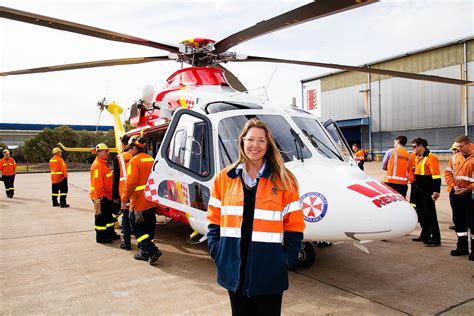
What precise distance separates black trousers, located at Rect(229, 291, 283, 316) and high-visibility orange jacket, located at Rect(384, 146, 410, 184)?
5.25 metres

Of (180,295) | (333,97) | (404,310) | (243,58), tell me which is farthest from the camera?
(333,97)

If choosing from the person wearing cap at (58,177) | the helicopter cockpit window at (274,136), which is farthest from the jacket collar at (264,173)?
the person wearing cap at (58,177)

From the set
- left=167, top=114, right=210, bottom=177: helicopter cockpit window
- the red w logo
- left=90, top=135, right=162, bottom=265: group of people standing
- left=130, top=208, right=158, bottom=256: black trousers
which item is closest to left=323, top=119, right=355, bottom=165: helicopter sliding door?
the red w logo

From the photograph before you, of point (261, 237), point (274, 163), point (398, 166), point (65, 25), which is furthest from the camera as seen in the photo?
point (398, 166)

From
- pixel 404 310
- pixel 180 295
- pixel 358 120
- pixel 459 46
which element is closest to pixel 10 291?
pixel 180 295

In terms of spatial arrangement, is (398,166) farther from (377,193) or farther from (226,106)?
(226,106)

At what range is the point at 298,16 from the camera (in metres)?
3.71

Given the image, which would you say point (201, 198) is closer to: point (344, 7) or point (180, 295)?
point (180, 295)

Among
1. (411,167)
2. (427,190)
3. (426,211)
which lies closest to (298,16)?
(427,190)

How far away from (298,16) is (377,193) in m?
1.96

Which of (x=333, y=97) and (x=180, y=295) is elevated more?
(x=333, y=97)

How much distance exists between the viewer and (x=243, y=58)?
6.50 meters

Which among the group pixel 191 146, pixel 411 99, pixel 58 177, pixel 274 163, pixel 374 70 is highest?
pixel 411 99

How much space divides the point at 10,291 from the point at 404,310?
13.3 feet
